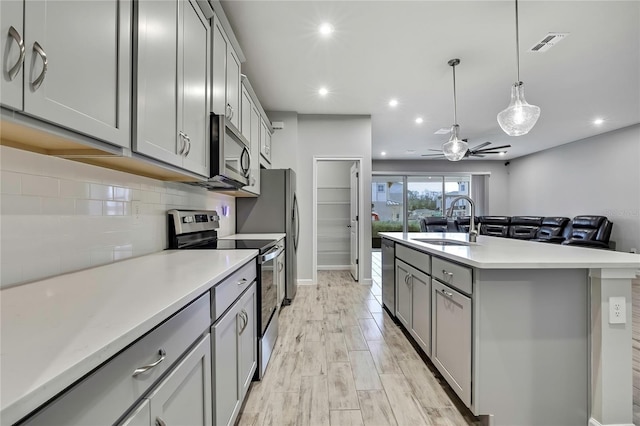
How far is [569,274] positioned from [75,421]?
6.40 feet

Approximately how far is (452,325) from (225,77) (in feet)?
7.43

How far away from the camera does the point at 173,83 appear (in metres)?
1.37

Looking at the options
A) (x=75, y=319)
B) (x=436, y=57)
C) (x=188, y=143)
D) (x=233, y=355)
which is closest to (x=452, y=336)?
(x=233, y=355)

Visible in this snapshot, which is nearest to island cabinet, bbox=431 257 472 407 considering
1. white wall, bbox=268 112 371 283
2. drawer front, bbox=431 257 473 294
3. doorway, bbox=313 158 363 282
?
drawer front, bbox=431 257 473 294

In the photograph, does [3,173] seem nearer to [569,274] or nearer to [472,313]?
[472,313]

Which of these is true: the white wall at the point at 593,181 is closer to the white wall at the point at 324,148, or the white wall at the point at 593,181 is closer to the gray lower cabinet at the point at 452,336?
the white wall at the point at 324,148

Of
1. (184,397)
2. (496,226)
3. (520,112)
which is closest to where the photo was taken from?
(184,397)

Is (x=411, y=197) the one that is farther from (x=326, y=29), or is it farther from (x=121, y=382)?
(x=121, y=382)

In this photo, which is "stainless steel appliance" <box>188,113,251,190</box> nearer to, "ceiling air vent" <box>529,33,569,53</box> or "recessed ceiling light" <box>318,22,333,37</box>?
"recessed ceiling light" <box>318,22,333,37</box>

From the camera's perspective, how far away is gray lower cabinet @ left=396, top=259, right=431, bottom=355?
2012 millimetres

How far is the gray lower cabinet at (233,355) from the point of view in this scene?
114cm

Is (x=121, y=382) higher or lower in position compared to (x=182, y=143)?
lower

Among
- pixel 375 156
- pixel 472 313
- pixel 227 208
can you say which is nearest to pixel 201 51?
pixel 227 208

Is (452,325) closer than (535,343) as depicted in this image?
No
